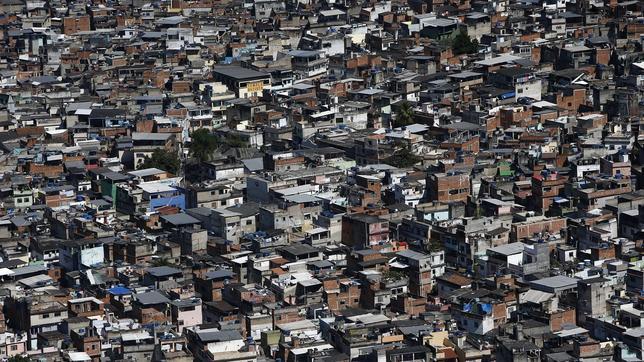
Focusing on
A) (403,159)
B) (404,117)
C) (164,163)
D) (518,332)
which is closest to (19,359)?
(518,332)

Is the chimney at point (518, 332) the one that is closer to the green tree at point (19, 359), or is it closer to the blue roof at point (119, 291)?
the blue roof at point (119, 291)

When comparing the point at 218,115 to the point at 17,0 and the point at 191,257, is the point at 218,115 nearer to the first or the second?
the point at 191,257

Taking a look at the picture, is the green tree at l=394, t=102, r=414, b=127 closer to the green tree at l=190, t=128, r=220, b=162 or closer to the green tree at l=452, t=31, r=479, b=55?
the green tree at l=190, t=128, r=220, b=162

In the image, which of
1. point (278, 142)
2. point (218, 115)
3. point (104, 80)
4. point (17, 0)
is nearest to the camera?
point (278, 142)

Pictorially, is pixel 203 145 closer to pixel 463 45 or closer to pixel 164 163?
pixel 164 163

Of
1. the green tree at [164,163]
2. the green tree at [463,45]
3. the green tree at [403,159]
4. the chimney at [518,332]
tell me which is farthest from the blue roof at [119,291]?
the green tree at [463,45]

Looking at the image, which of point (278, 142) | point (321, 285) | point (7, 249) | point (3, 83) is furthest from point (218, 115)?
point (321, 285)

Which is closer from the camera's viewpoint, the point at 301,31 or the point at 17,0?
the point at 301,31
